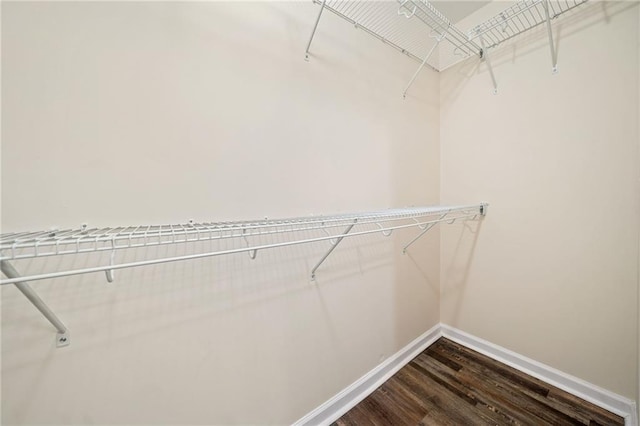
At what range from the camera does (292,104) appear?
1056mm

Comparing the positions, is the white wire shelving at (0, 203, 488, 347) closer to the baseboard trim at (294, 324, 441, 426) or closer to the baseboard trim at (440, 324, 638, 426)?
the baseboard trim at (294, 324, 441, 426)

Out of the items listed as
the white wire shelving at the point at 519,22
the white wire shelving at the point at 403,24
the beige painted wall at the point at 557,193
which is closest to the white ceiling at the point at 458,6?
the beige painted wall at the point at 557,193

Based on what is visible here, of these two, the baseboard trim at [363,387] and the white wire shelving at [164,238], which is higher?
the white wire shelving at [164,238]

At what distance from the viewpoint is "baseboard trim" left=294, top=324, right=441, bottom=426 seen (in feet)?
3.83

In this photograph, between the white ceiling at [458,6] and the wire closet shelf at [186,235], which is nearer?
the wire closet shelf at [186,235]

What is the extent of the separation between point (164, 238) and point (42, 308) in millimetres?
307

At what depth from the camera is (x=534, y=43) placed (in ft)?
4.50

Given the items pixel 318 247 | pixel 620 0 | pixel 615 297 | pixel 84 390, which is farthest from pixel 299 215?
pixel 620 0

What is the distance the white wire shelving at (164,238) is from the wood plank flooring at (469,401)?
860mm

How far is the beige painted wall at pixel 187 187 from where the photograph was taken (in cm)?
62

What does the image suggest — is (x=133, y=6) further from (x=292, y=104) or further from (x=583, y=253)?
(x=583, y=253)

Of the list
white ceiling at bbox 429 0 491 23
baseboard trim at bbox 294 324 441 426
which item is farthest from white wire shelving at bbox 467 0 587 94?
baseboard trim at bbox 294 324 441 426

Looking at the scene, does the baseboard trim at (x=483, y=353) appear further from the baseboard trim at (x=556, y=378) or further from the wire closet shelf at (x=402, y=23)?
the wire closet shelf at (x=402, y=23)

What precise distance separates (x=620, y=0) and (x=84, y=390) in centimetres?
279
